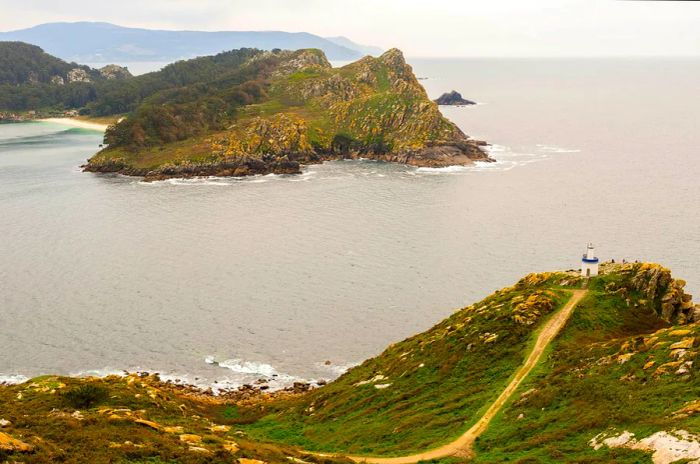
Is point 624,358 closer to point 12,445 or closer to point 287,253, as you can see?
point 12,445

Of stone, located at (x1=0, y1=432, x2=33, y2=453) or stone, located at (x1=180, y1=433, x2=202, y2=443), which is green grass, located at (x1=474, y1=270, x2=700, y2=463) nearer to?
stone, located at (x1=180, y1=433, x2=202, y2=443)

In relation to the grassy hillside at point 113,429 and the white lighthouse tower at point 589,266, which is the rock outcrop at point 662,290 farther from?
the grassy hillside at point 113,429

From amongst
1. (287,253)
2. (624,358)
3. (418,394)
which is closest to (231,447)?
(418,394)

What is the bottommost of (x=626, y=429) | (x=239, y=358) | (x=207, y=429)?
(x=239, y=358)

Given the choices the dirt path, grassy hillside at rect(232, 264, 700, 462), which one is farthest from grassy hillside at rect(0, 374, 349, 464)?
grassy hillside at rect(232, 264, 700, 462)

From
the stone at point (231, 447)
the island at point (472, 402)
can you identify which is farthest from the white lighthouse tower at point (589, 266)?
the stone at point (231, 447)

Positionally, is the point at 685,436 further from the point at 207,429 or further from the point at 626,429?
the point at 207,429

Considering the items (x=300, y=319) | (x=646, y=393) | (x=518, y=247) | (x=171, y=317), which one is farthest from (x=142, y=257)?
(x=646, y=393)
